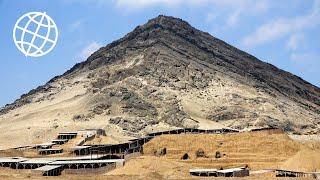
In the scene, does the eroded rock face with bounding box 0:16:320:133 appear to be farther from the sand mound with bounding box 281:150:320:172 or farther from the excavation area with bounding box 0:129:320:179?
the sand mound with bounding box 281:150:320:172

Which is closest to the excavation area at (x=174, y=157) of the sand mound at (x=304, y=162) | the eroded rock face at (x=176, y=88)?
the sand mound at (x=304, y=162)

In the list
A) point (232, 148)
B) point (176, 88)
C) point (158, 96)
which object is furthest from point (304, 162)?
point (176, 88)

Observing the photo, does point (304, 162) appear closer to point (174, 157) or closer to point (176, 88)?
point (174, 157)

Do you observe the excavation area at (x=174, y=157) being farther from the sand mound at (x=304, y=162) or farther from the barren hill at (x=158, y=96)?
the barren hill at (x=158, y=96)

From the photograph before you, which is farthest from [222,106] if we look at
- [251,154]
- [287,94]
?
[251,154]

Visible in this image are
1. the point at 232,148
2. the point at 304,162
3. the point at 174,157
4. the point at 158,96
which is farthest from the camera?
the point at 158,96

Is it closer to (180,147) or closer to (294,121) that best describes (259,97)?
(294,121)
